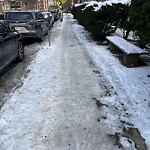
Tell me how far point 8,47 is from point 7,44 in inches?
4.3

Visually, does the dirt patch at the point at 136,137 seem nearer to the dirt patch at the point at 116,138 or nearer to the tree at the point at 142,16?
the dirt patch at the point at 116,138

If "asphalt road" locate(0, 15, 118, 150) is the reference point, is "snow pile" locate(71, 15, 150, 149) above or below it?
above

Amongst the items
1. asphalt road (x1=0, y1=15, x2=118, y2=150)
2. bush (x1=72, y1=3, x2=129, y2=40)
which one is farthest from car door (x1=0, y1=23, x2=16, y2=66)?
bush (x1=72, y1=3, x2=129, y2=40)

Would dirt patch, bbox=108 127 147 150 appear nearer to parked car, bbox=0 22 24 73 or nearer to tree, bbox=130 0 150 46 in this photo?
tree, bbox=130 0 150 46

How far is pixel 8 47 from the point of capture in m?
6.94

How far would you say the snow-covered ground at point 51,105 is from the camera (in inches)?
150

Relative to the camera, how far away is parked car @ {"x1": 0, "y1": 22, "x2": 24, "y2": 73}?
6379 millimetres

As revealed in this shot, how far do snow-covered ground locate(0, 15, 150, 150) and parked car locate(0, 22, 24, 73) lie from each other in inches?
27.4

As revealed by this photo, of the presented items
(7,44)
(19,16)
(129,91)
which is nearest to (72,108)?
(129,91)

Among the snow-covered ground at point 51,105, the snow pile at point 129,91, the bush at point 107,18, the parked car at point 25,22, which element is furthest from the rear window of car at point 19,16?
the snow-covered ground at point 51,105

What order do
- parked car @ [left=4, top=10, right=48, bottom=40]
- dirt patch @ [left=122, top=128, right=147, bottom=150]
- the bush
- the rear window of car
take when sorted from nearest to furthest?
dirt patch @ [left=122, top=128, right=147, bottom=150] < parked car @ [left=4, top=10, right=48, bottom=40] < the bush < the rear window of car

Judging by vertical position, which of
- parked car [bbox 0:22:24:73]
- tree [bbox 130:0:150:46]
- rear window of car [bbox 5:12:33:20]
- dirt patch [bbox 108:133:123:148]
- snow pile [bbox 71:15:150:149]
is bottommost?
dirt patch [bbox 108:133:123:148]

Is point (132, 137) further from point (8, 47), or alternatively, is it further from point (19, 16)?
point (19, 16)

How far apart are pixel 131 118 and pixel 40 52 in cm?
636
